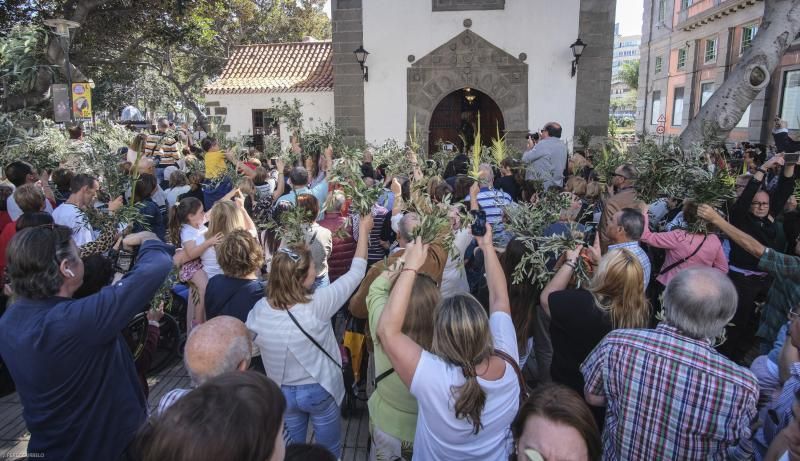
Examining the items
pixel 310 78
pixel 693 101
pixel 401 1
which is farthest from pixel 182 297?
pixel 693 101

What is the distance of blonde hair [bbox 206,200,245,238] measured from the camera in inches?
149

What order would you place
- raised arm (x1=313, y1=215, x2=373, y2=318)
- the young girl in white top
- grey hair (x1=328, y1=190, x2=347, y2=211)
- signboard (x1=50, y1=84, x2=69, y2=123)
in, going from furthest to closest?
signboard (x1=50, y1=84, x2=69, y2=123)
grey hair (x1=328, y1=190, x2=347, y2=211)
the young girl in white top
raised arm (x1=313, y1=215, x2=373, y2=318)

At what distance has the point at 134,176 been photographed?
3.77 m

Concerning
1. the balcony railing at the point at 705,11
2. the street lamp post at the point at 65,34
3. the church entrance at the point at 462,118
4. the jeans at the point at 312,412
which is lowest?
the jeans at the point at 312,412

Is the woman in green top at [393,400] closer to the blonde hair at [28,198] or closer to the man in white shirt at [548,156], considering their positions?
the blonde hair at [28,198]

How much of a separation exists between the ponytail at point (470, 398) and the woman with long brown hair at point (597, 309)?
38.2 inches

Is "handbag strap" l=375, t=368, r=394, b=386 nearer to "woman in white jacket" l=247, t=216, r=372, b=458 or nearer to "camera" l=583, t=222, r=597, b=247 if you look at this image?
"woman in white jacket" l=247, t=216, r=372, b=458

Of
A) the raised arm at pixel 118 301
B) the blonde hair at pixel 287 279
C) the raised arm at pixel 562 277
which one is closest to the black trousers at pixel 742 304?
the raised arm at pixel 562 277

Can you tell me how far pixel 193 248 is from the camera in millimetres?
3881

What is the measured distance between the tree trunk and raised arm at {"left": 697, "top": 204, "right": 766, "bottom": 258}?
5554 millimetres

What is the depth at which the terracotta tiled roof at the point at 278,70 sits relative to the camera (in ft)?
47.9

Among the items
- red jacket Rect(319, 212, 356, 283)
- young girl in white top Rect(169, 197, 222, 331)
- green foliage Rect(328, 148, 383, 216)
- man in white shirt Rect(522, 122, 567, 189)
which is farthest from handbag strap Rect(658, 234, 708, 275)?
young girl in white top Rect(169, 197, 222, 331)

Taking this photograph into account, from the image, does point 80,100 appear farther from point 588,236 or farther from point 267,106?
point 588,236

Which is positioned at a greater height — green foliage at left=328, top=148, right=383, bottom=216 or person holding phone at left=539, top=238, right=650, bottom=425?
green foliage at left=328, top=148, right=383, bottom=216
